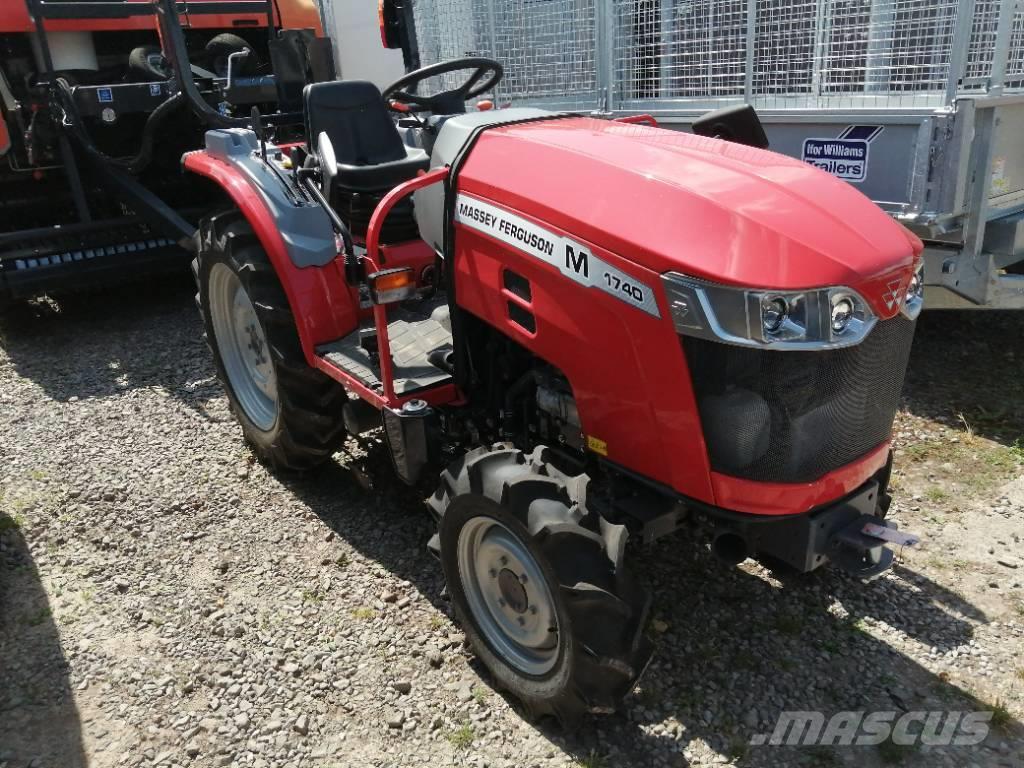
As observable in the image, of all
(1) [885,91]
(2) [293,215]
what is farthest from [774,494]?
(1) [885,91]

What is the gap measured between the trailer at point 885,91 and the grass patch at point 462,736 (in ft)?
9.49

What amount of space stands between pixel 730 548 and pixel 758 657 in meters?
0.53

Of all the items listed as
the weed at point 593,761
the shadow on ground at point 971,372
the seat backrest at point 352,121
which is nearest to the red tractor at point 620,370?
the weed at point 593,761

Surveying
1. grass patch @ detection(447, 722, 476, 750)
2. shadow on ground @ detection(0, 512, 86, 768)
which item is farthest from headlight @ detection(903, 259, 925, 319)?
shadow on ground @ detection(0, 512, 86, 768)

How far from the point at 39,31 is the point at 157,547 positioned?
3.81 meters

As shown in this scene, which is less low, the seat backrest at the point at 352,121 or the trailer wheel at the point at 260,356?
the seat backrest at the point at 352,121

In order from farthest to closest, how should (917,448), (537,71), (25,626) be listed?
(537,71)
(917,448)
(25,626)

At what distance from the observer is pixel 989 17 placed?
12.5ft

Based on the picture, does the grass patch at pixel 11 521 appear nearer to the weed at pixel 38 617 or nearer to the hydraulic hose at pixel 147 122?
the weed at pixel 38 617

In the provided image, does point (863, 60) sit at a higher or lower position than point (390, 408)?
higher

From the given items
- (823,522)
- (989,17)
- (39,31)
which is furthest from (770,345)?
(39,31)

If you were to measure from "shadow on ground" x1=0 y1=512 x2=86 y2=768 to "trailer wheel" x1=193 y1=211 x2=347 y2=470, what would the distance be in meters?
0.99

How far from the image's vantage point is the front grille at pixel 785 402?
189cm

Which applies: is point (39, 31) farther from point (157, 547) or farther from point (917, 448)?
point (917, 448)
